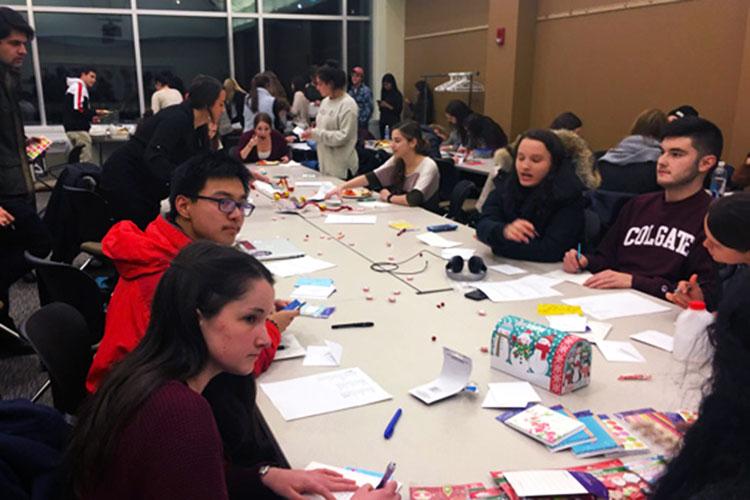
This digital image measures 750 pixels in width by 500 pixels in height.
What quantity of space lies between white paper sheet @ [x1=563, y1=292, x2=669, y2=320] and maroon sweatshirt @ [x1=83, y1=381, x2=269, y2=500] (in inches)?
60.8

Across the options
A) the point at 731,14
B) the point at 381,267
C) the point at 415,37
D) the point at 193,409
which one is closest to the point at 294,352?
the point at 193,409

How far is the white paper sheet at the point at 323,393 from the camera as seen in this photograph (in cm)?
155

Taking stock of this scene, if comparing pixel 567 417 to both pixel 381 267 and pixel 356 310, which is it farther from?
pixel 381 267

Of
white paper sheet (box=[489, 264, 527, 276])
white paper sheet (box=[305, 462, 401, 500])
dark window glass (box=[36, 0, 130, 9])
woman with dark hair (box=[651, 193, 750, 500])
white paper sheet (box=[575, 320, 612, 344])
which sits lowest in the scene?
white paper sheet (box=[305, 462, 401, 500])

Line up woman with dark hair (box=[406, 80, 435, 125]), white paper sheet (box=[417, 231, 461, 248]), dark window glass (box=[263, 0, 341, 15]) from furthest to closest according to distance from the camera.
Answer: dark window glass (box=[263, 0, 341, 15])
woman with dark hair (box=[406, 80, 435, 125])
white paper sheet (box=[417, 231, 461, 248])

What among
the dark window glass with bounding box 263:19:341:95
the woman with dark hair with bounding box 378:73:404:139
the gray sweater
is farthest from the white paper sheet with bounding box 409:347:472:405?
the dark window glass with bounding box 263:19:341:95

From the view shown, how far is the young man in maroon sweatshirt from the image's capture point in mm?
2471

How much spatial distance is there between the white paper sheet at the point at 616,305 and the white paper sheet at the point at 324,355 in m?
0.94

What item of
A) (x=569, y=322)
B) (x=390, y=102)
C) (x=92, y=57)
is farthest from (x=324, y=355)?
(x=92, y=57)

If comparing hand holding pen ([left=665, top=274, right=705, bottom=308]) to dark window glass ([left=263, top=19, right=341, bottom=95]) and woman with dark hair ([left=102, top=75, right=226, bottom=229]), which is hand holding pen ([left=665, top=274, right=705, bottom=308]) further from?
dark window glass ([left=263, top=19, right=341, bottom=95])

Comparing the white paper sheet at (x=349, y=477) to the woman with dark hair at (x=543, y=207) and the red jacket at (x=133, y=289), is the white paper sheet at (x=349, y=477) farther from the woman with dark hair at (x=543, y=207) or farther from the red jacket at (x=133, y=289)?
the woman with dark hair at (x=543, y=207)

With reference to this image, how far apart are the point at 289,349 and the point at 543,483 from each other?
920mm

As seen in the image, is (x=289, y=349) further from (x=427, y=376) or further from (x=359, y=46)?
(x=359, y=46)

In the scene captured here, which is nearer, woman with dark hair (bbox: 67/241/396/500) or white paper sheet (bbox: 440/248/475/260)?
woman with dark hair (bbox: 67/241/396/500)
